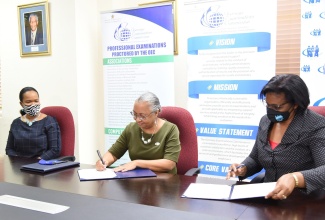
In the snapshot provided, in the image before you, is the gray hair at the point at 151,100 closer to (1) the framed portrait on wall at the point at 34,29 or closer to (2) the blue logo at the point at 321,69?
(2) the blue logo at the point at 321,69

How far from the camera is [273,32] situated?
2.78 m

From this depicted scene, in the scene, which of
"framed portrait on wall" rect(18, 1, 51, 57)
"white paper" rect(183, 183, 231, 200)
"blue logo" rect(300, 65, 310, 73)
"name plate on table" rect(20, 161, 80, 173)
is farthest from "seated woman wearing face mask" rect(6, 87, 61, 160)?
"blue logo" rect(300, 65, 310, 73)

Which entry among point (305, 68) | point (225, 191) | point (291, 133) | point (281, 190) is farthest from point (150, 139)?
point (305, 68)

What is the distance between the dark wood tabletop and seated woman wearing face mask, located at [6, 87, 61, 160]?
2.34 feet

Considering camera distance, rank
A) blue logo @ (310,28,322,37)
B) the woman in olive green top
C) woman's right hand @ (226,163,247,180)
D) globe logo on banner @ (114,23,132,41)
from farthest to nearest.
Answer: globe logo on banner @ (114,23,132,41)
blue logo @ (310,28,322,37)
the woman in olive green top
woman's right hand @ (226,163,247,180)

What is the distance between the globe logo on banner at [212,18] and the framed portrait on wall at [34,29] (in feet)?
5.53

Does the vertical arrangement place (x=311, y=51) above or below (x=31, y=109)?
above

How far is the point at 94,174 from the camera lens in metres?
1.95

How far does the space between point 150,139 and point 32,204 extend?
0.96m

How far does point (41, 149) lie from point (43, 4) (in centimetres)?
166

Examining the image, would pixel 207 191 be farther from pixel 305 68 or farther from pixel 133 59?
pixel 133 59

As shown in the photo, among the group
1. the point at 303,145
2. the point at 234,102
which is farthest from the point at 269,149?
the point at 234,102

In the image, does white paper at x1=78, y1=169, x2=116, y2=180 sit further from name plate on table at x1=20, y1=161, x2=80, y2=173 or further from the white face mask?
the white face mask

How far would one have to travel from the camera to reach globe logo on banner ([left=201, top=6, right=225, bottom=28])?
3.02 m
